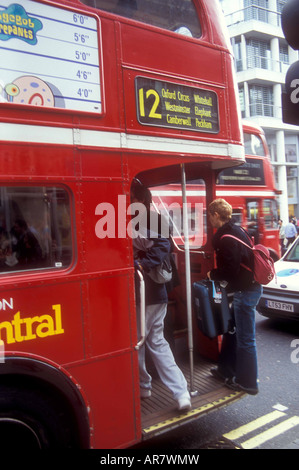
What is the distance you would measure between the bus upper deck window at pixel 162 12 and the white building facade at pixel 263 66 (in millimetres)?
20742

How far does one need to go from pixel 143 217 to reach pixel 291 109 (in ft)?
4.90

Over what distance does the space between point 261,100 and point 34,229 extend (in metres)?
24.0

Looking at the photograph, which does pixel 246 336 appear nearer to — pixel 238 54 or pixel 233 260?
pixel 233 260

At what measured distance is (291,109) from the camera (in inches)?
105

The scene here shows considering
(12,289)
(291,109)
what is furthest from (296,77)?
(12,289)

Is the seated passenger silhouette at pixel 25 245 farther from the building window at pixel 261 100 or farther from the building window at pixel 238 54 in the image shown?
the building window at pixel 238 54

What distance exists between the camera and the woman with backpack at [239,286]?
140 inches

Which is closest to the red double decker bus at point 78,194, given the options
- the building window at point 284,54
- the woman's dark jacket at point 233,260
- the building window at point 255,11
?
Result: the woman's dark jacket at point 233,260

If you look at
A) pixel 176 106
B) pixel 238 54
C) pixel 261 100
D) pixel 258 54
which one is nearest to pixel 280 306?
pixel 176 106

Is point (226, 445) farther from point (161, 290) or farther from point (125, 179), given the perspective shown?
point (125, 179)

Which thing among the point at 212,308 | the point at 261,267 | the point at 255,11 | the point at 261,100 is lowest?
the point at 212,308

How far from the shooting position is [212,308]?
3584 millimetres

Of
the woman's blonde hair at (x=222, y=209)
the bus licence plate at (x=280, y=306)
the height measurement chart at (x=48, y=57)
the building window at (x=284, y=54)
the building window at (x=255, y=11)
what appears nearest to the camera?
the height measurement chart at (x=48, y=57)
